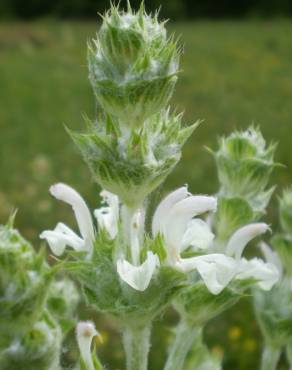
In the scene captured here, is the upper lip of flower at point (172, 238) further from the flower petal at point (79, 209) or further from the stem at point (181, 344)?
the stem at point (181, 344)

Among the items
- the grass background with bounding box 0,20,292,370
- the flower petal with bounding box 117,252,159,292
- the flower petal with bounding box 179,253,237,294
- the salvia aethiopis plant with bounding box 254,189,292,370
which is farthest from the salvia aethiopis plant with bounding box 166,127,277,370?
the grass background with bounding box 0,20,292,370

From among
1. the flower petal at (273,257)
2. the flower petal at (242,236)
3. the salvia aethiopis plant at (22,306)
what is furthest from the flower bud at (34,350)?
the flower petal at (273,257)

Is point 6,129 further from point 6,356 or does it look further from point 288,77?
point 6,356

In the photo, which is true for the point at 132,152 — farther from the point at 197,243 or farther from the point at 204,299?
the point at 204,299

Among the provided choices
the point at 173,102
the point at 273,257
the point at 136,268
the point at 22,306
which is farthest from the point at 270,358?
the point at 173,102

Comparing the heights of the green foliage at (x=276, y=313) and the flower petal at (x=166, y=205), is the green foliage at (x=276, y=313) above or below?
below
